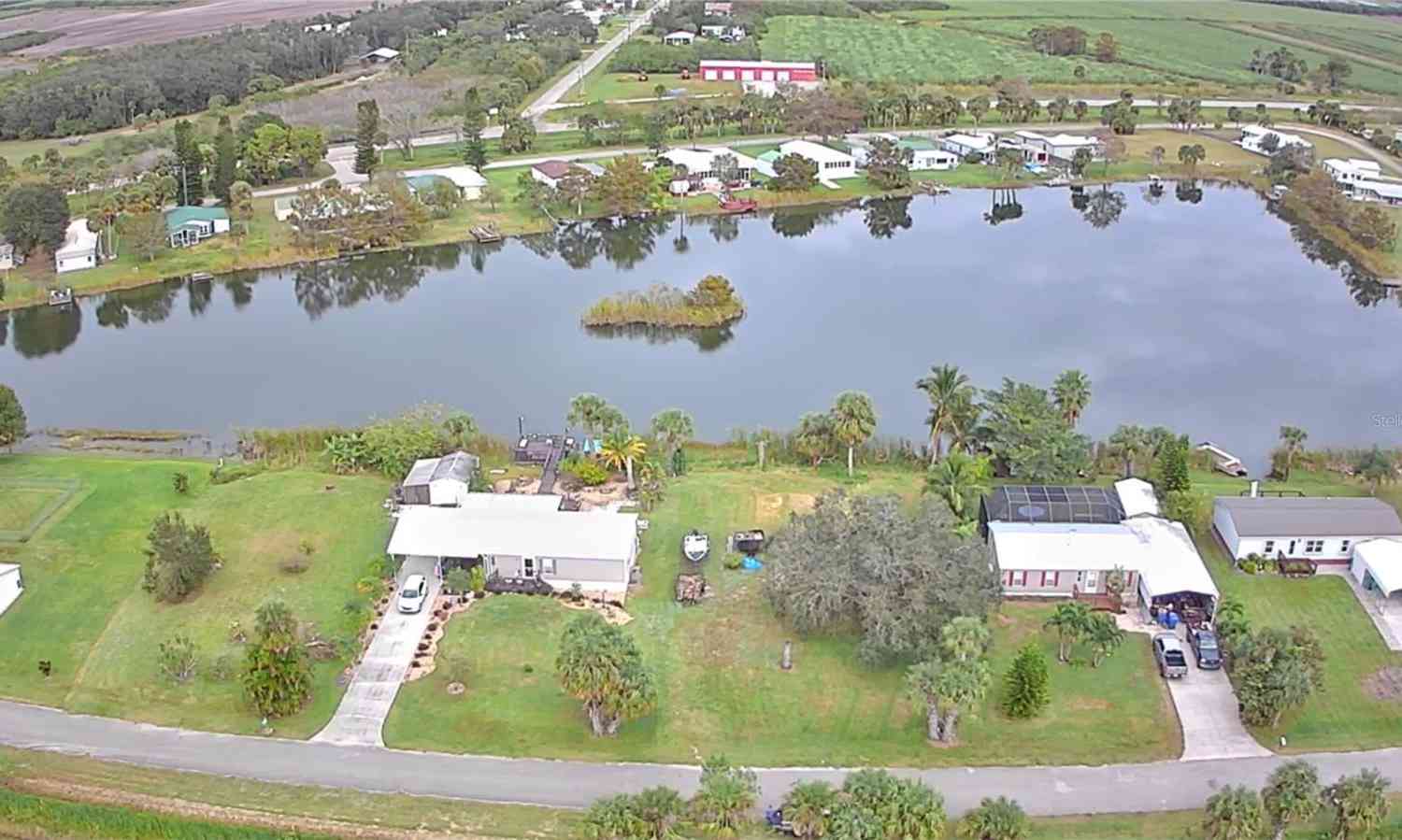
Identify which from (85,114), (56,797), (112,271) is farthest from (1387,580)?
(85,114)

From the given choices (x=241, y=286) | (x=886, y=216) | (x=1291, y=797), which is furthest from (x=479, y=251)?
(x=1291, y=797)

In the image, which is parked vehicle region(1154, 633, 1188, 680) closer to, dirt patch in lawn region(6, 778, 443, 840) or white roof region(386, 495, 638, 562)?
white roof region(386, 495, 638, 562)

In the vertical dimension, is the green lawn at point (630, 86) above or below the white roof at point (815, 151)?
above

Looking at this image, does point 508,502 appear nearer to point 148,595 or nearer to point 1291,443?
point 148,595

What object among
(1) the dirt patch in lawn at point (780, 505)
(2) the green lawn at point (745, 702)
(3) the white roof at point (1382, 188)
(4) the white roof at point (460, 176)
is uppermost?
(4) the white roof at point (460, 176)

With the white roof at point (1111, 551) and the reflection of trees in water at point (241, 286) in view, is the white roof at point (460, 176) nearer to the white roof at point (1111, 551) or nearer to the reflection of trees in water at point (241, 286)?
the reflection of trees in water at point (241, 286)

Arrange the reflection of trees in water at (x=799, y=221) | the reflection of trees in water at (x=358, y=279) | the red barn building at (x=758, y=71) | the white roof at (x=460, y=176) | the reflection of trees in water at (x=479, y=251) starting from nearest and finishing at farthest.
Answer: the reflection of trees in water at (x=358, y=279) → the reflection of trees in water at (x=479, y=251) → the reflection of trees in water at (x=799, y=221) → the white roof at (x=460, y=176) → the red barn building at (x=758, y=71)

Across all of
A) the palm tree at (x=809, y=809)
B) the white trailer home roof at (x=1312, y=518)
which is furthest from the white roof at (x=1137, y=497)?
the palm tree at (x=809, y=809)

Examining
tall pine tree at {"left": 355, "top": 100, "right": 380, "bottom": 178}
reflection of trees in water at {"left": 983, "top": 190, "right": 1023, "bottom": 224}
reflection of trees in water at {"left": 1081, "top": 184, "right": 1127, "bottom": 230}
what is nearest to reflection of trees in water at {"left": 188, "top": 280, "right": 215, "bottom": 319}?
tall pine tree at {"left": 355, "top": 100, "right": 380, "bottom": 178}

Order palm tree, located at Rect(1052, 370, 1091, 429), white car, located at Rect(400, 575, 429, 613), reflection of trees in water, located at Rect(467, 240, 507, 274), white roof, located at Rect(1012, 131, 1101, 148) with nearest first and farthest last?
1. white car, located at Rect(400, 575, 429, 613)
2. palm tree, located at Rect(1052, 370, 1091, 429)
3. reflection of trees in water, located at Rect(467, 240, 507, 274)
4. white roof, located at Rect(1012, 131, 1101, 148)
